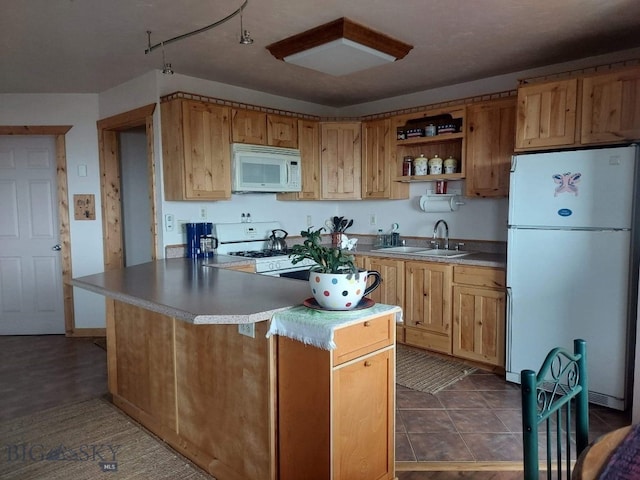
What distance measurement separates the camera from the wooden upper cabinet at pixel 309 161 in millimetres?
4531

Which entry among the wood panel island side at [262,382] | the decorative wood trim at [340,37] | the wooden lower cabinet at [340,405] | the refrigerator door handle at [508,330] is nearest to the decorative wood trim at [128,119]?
the decorative wood trim at [340,37]

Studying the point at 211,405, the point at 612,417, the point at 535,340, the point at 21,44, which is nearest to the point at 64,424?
the point at 211,405

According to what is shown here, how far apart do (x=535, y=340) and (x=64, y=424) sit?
3092mm

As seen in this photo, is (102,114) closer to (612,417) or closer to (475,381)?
Answer: (475,381)

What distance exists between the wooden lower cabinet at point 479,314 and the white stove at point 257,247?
1324 mm

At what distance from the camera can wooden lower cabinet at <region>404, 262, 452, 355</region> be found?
149 inches

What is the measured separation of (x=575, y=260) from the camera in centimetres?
296

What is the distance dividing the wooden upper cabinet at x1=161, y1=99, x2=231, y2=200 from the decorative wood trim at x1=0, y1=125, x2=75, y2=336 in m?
1.46

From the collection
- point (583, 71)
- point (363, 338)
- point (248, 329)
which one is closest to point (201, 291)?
point (248, 329)

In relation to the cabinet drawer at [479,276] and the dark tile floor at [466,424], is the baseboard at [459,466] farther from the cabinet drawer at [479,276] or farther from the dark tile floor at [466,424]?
the cabinet drawer at [479,276]

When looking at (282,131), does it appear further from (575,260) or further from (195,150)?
(575,260)

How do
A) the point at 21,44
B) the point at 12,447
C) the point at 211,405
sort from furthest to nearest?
the point at 21,44 < the point at 12,447 < the point at 211,405

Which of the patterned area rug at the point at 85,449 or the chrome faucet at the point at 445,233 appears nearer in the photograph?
the patterned area rug at the point at 85,449

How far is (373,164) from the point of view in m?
4.63
